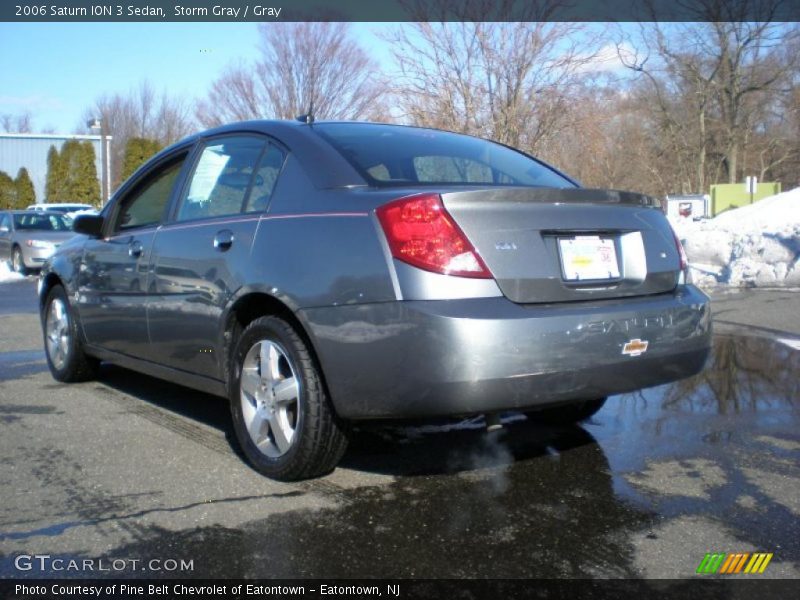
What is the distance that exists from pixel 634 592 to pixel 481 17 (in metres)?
12.5

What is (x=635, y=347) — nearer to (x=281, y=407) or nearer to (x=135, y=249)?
(x=281, y=407)

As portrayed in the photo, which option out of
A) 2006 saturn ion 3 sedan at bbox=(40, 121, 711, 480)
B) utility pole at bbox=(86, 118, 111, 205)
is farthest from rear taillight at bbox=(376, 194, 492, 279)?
utility pole at bbox=(86, 118, 111, 205)

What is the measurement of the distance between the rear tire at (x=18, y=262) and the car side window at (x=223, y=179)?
51.9ft

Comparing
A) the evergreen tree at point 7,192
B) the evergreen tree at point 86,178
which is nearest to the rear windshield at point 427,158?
the evergreen tree at point 86,178

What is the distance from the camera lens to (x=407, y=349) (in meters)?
3.06

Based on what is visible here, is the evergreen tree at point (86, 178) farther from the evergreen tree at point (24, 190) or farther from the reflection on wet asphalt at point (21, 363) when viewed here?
the reflection on wet asphalt at point (21, 363)

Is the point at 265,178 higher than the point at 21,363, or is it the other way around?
the point at 265,178

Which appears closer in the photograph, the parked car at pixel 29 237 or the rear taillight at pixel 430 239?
the rear taillight at pixel 430 239

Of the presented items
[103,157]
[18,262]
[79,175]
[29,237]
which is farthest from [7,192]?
[29,237]

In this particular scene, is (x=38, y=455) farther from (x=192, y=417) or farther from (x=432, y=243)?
(x=432, y=243)

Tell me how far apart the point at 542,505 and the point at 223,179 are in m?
2.24

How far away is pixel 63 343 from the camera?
5676 millimetres

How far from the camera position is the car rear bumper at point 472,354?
119 inches

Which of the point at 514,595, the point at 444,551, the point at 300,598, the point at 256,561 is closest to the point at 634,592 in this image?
the point at 514,595
